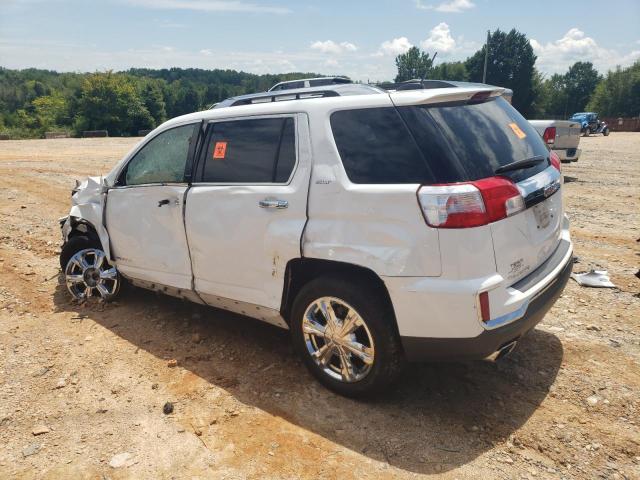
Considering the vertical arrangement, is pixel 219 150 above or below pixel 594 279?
above

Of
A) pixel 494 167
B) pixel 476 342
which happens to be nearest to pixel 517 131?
pixel 494 167

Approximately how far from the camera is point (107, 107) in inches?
2549

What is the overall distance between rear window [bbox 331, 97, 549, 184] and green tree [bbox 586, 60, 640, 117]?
280 feet

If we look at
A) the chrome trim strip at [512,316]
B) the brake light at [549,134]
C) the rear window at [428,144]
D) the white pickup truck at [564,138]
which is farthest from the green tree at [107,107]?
the chrome trim strip at [512,316]

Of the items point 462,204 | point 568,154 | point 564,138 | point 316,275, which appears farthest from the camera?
point 568,154

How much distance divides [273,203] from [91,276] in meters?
2.71

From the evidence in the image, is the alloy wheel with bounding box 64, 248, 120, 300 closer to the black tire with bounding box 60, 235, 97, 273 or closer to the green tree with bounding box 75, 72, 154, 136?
the black tire with bounding box 60, 235, 97, 273

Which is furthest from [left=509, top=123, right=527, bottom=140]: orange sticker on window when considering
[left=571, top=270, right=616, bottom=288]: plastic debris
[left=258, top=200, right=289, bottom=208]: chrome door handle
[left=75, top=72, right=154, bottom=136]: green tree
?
[left=75, top=72, right=154, bottom=136]: green tree

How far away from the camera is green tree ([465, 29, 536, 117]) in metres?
75.5

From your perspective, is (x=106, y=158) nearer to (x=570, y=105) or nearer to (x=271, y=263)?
(x=271, y=263)

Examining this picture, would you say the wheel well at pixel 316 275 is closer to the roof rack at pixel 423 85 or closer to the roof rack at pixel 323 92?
the roof rack at pixel 323 92

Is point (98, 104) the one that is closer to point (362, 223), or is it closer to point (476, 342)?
point (362, 223)

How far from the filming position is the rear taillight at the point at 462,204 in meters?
2.50

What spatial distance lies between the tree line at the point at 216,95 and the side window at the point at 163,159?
4709cm
